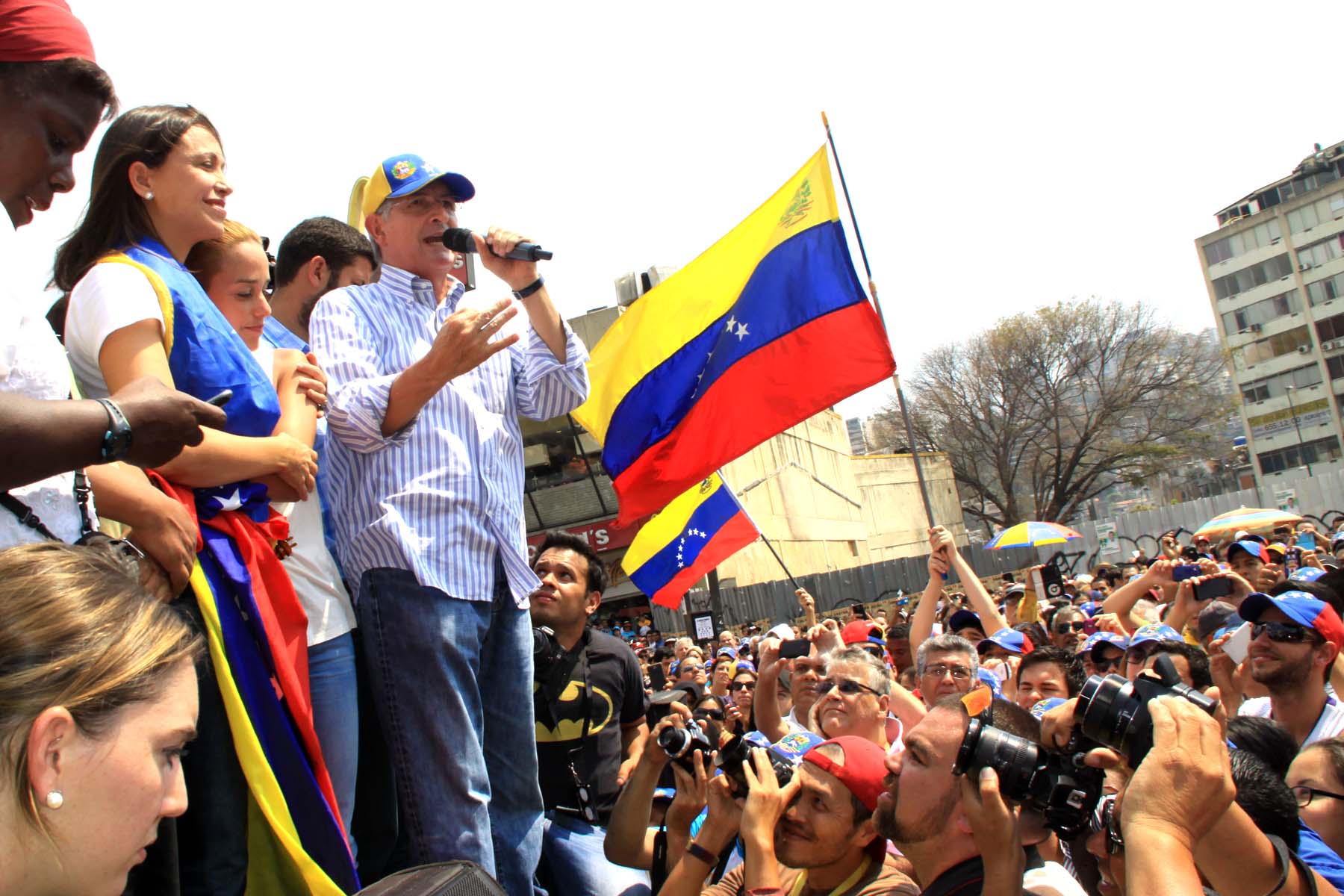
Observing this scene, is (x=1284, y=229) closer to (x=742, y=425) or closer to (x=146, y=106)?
(x=742, y=425)

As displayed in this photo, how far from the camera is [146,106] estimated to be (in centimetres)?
260

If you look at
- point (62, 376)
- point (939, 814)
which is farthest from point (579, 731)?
point (62, 376)

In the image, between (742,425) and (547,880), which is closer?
(547,880)

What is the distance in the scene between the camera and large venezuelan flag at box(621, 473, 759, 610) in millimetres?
10633

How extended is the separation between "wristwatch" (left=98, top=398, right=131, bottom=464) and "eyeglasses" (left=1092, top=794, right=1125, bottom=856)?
2620mm

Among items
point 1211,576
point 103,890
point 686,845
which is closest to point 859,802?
point 686,845

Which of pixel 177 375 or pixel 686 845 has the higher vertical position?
pixel 177 375

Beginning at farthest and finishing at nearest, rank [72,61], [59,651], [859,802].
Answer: [859,802], [72,61], [59,651]

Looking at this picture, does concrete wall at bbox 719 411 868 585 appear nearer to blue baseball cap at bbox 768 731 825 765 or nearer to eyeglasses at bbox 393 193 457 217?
blue baseball cap at bbox 768 731 825 765

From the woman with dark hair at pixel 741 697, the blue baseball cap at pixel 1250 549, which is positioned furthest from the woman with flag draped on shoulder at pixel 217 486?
the blue baseball cap at pixel 1250 549

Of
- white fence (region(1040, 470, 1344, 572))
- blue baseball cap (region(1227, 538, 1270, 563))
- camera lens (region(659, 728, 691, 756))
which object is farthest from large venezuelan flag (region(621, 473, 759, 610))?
white fence (region(1040, 470, 1344, 572))

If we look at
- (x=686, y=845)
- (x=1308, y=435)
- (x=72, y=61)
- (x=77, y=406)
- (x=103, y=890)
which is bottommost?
(x=1308, y=435)

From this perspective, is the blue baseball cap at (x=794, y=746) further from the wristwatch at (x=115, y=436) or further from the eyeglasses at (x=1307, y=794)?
the wristwatch at (x=115, y=436)

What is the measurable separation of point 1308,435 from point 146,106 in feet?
244
